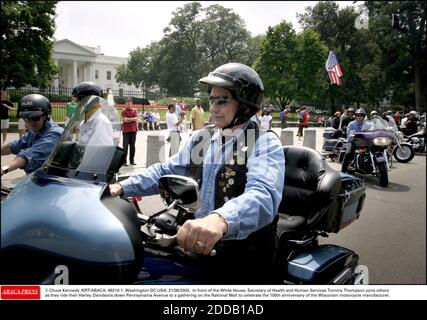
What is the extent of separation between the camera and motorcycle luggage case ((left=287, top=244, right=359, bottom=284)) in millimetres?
1814

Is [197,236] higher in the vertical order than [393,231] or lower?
higher

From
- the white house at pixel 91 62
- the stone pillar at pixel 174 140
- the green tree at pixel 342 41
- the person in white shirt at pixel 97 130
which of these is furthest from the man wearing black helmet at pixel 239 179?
the stone pillar at pixel 174 140

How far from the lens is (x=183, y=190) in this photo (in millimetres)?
1185

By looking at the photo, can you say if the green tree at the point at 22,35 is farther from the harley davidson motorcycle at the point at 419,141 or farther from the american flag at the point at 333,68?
the harley davidson motorcycle at the point at 419,141

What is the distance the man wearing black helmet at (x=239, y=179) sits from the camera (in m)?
1.45

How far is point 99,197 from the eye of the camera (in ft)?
3.69

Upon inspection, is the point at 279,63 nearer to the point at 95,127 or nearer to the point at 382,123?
the point at 95,127

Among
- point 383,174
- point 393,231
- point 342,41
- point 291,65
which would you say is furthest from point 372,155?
point 291,65

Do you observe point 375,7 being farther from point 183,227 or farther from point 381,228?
point 381,228

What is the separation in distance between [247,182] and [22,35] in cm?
164

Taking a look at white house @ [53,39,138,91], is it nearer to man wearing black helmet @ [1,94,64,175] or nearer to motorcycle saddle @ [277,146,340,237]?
man wearing black helmet @ [1,94,64,175]

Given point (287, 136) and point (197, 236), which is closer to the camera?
point (197, 236)
